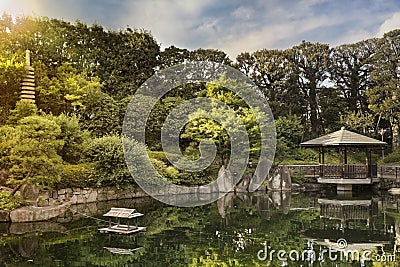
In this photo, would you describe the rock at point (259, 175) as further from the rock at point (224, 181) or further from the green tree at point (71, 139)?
the green tree at point (71, 139)

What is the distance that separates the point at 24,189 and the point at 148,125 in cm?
743

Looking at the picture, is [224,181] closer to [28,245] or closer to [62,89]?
[62,89]

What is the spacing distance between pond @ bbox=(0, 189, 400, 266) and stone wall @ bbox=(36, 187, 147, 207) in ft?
1.97

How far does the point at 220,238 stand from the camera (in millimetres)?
7977

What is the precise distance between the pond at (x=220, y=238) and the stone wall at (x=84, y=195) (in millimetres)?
601

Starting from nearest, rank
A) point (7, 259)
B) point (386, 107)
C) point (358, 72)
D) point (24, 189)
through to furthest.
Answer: point (7, 259), point (24, 189), point (386, 107), point (358, 72)

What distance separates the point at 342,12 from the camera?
56.2 ft

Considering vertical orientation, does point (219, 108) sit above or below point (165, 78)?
below

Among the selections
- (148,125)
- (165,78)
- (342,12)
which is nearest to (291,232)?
(148,125)

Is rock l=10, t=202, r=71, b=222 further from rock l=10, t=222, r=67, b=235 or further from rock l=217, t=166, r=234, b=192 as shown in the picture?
rock l=217, t=166, r=234, b=192

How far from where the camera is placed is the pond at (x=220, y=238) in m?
6.47

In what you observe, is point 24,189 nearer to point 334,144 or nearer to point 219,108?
point 219,108

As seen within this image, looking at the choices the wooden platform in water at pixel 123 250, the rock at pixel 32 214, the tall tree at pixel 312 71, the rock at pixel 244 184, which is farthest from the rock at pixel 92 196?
the tall tree at pixel 312 71

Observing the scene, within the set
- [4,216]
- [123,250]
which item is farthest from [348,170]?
[4,216]
